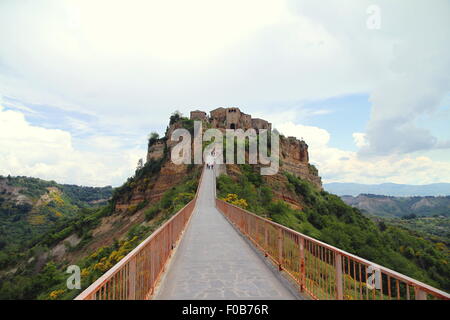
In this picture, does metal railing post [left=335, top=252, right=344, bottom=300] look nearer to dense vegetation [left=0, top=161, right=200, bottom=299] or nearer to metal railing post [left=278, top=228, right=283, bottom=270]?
metal railing post [left=278, top=228, right=283, bottom=270]

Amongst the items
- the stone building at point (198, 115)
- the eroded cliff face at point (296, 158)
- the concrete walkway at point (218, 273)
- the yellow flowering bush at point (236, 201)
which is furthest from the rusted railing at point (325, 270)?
the stone building at point (198, 115)

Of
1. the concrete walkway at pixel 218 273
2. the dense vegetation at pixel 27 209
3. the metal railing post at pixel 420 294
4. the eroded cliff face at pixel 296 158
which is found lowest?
the dense vegetation at pixel 27 209

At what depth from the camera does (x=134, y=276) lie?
4.10m

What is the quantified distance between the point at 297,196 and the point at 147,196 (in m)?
26.4

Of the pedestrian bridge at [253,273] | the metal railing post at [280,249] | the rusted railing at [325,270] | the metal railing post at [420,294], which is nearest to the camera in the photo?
the metal railing post at [420,294]

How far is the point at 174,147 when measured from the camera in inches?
2133

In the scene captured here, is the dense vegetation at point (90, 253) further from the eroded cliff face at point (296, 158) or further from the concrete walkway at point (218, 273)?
the eroded cliff face at point (296, 158)

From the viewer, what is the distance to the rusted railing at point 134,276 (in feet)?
9.73

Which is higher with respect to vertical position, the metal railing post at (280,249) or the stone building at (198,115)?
the stone building at (198,115)

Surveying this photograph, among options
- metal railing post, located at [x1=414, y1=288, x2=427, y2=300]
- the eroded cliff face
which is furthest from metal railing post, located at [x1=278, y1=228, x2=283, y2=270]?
the eroded cliff face

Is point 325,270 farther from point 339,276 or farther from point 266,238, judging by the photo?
point 266,238

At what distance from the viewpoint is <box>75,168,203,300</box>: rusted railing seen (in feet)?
9.73
